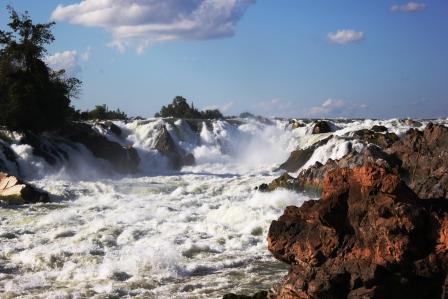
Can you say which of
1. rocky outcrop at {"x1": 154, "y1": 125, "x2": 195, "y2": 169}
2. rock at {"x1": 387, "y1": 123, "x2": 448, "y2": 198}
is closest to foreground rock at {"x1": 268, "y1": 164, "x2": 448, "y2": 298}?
rock at {"x1": 387, "y1": 123, "x2": 448, "y2": 198}

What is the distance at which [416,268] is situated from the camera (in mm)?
8734

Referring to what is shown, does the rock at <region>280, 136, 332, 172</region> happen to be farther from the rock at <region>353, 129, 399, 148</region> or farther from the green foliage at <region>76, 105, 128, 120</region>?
the green foliage at <region>76, 105, 128, 120</region>

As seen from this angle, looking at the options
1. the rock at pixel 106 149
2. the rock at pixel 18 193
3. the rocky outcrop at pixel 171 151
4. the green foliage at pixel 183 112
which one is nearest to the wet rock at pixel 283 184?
the rock at pixel 18 193

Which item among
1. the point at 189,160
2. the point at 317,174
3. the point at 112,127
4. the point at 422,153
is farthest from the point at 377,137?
the point at 112,127

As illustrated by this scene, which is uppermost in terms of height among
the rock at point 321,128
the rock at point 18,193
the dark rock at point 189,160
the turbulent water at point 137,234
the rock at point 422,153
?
the rock at point 321,128

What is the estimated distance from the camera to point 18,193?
26719mm

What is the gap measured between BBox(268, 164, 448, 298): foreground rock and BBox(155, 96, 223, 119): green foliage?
2559 inches

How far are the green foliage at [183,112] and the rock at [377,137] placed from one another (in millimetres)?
39088

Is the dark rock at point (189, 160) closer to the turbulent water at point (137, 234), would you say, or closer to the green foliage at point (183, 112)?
the turbulent water at point (137, 234)

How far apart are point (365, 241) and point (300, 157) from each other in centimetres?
3029

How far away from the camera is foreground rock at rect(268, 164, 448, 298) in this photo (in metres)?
8.73

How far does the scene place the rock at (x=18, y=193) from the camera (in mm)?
26578

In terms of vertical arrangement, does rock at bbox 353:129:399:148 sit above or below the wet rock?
above

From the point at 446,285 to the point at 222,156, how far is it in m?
42.2
